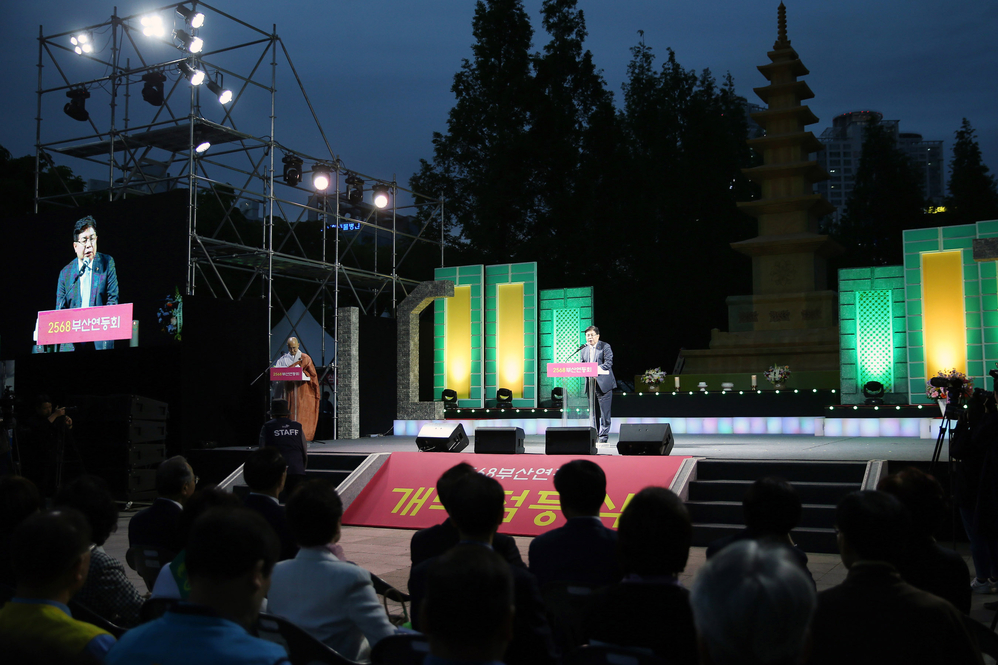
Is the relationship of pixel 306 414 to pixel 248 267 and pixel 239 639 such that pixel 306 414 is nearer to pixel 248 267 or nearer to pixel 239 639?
pixel 248 267

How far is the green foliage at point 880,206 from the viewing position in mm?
28841

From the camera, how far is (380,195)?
16047 millimetres

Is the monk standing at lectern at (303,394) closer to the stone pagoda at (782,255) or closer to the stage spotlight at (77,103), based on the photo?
the stage spotlight at (77,103)

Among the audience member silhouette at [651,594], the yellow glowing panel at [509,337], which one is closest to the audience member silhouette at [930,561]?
the audience member silhouette at [651,594]

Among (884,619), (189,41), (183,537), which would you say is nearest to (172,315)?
(189,41)

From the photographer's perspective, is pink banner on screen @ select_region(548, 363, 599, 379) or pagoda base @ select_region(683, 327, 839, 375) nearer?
pink banner on screen @ select_region(548, 363, 599, 379)

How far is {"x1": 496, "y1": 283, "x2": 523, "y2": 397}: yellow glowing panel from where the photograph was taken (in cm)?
1530

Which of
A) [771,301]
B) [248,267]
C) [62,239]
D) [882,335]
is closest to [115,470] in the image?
[62,239]

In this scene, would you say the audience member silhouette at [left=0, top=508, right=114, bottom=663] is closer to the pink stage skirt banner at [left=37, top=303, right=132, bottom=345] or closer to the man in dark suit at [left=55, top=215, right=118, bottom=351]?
the pink stage skirt banner at [left=37, top=303, right=132, bottom=345]

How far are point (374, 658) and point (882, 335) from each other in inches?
517

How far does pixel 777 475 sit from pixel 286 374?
6753 millimetres

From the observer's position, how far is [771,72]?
21234mm

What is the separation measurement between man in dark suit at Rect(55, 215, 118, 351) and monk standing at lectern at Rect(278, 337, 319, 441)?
7.72 feet

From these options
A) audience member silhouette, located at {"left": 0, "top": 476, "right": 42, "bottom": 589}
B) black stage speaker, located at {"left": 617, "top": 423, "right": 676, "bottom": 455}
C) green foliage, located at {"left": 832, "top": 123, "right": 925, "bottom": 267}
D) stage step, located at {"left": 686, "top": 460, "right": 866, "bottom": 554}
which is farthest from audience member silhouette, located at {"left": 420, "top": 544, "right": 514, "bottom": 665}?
green foliage, located at {"left": 832, "top": 123, "right": 925, "bottom": 267}
